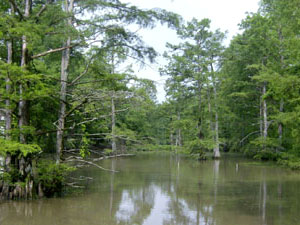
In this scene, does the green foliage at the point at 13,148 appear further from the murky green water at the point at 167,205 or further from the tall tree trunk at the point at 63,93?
the tall tree trunk at the point at 63,93

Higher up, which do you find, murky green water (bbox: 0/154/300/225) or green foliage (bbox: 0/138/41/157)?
green foliage (bbox: 0/138/41/157)

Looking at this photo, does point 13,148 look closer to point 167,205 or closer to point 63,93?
point 63,93

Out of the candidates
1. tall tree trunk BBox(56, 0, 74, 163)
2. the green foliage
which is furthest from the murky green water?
tall tree trunk BBox(56, 0, 74, 163)

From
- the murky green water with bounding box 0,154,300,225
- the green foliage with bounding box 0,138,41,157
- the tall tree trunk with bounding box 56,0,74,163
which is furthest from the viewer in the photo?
the tall tree trunk with bounding box 56,0,74,163

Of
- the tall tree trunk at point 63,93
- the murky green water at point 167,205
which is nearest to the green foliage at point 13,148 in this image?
the murky green water at point 167,205

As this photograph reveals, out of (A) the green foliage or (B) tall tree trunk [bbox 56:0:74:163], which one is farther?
(B) tall tree trunk [bbox 56:0:74:163]

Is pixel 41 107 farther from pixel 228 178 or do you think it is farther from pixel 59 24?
pixel 228 178

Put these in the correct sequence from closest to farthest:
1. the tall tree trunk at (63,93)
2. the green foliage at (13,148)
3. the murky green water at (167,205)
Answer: the murky green water at (167,205)
the green foliage at (13,148)
the tall tree trunk at (63,93)

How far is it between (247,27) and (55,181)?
24.4 metres

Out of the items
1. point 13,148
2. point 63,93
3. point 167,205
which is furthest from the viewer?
point 63,93

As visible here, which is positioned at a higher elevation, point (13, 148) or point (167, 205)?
point (13, 148)

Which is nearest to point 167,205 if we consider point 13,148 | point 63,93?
point 13,148

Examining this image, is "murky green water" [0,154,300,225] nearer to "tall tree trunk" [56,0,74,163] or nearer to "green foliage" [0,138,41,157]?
"green foliage" [0,138,41,157]

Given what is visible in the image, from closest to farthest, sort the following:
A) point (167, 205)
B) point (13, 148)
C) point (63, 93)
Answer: point (13, 148), point (167, 205), point (63, 93)
